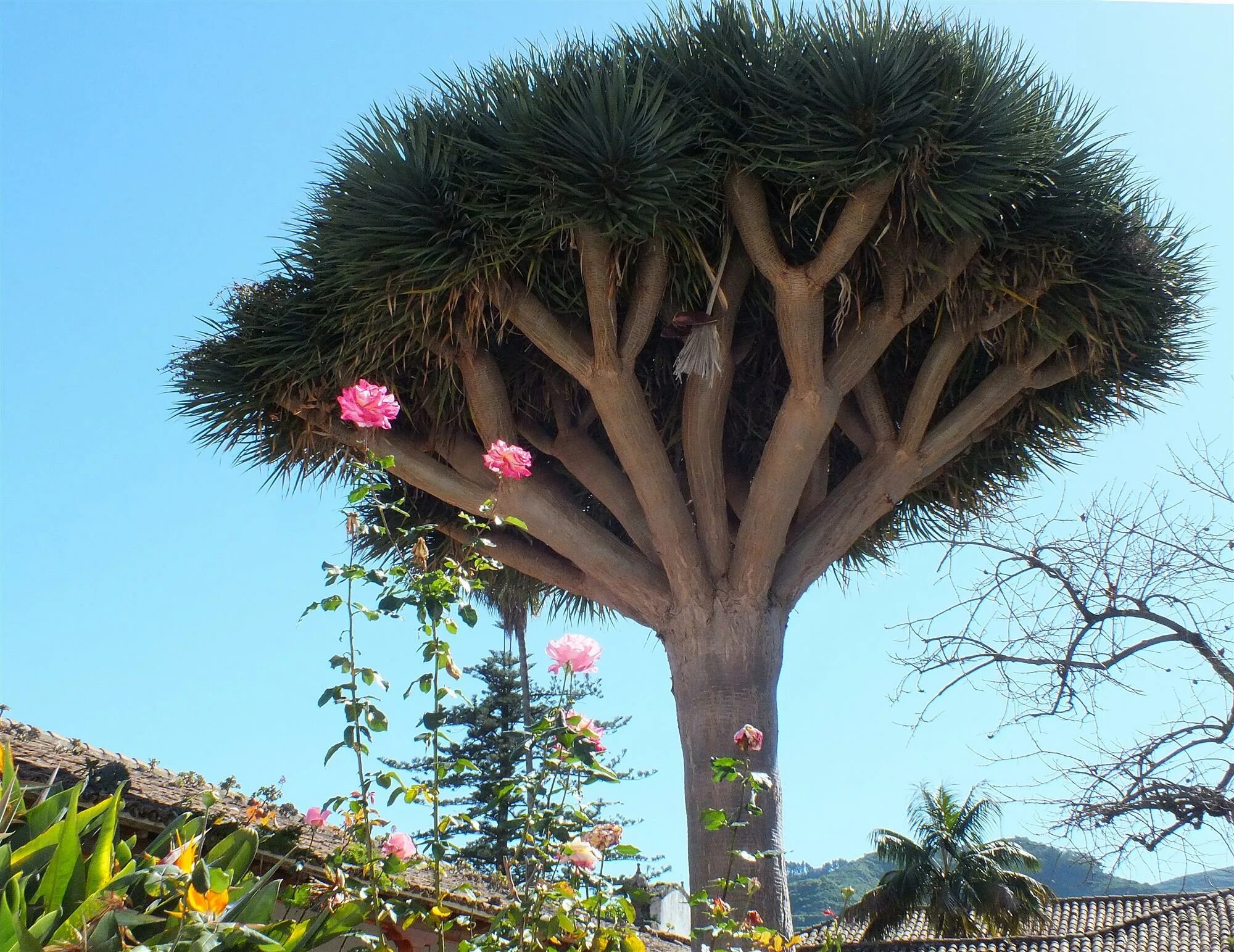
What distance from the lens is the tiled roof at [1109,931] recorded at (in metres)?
15.3

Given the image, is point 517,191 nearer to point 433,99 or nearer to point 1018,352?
point 433,99

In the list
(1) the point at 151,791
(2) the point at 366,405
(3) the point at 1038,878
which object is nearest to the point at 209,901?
(2) the point at 366,405

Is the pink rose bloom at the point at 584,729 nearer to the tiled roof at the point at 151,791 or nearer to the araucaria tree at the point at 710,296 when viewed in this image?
the tiled roof at the point at 151,791

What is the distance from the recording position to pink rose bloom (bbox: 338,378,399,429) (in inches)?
133

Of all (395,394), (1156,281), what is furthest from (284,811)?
(1156,281)

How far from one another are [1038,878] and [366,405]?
19958 millimetres

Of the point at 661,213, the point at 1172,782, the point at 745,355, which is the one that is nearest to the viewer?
the point at 1172,782

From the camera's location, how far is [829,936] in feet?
11.7

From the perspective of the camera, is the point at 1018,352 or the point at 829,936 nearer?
the point at 829,936

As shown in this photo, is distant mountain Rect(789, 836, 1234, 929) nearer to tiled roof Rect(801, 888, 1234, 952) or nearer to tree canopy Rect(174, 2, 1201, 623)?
tiled roof Rect(801, 888, 1234, 952)

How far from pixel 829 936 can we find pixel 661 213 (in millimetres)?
4135

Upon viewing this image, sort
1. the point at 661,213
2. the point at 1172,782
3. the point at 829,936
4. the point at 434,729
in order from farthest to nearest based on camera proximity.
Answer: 1. the point at 661,213
2. the point at 1172,782
3. the point at 829,936
4. the point at 434,729

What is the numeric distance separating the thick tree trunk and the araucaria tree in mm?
20

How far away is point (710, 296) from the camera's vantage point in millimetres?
6918
